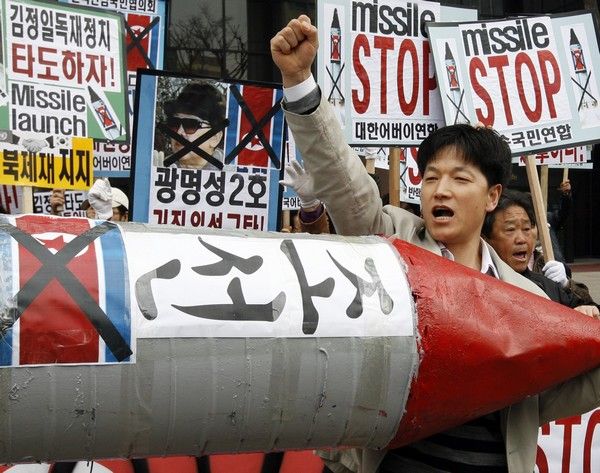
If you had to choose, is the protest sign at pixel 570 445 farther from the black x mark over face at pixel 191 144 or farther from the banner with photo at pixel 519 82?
the black x mark over face at pixel 191 144

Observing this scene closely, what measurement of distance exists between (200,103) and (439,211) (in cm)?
206

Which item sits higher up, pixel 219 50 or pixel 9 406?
pixel 219 50

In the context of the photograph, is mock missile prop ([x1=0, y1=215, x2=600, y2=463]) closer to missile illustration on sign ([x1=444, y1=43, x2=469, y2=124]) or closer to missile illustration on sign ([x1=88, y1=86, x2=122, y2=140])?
missile illustration on sign ([x1=444, y1=43, x2=469, y2=124])

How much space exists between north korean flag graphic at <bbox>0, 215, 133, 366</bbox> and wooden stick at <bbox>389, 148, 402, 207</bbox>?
3246 millimetres

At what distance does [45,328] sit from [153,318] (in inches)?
7.5

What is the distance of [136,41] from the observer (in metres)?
7.16

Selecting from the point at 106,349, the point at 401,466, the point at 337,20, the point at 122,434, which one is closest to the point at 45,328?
the point at 106,349

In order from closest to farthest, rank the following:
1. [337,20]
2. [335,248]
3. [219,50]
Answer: [335,248] < [337,20] < [219,50]

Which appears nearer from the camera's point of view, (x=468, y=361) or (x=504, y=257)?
(x=468, y=361)

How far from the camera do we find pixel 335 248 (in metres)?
1.87

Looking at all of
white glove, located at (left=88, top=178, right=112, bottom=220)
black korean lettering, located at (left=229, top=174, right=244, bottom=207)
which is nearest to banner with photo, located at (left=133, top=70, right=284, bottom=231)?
black korean lettering, located at (left=229, top=174, right=244, bottom=207)

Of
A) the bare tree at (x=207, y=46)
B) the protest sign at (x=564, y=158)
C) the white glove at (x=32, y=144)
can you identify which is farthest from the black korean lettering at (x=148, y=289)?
the bare tree at (x=207, y=46)

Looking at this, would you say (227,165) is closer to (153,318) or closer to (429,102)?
(429,102)

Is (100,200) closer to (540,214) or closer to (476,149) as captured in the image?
(540,214)
